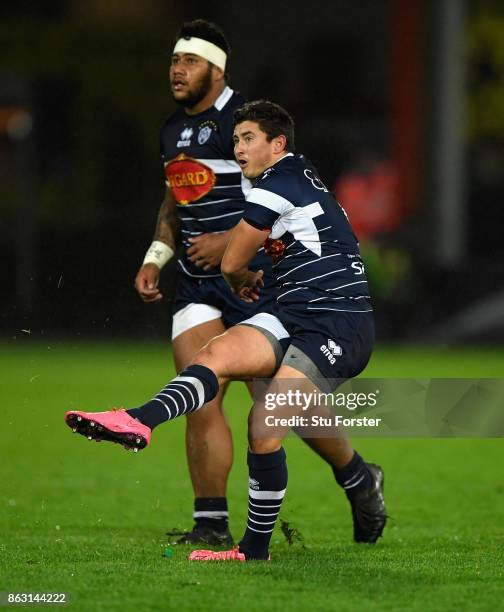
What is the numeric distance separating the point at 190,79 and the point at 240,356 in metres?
1.69

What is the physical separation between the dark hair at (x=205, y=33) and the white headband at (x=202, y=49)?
0.02 m

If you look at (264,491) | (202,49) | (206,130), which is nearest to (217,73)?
(202,49)

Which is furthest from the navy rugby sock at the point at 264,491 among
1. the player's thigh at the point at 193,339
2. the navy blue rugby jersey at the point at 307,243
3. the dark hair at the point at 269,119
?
the dark hair at the point at 269,119

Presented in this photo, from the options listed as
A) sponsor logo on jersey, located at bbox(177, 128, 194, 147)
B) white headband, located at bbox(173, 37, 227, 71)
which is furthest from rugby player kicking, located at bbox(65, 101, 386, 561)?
white headband, located at bbox(173, 37, 227, 71)

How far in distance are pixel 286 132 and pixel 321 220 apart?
0.43m

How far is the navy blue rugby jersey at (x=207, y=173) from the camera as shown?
21.7 feet

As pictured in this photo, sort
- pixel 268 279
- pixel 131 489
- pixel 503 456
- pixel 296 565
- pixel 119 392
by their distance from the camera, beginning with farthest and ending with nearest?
pixel 119 392, pixel 503 456, pixel 131 489, pixel 268 279, pixel 296 565

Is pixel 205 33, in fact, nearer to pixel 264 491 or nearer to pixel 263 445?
pixel 263 445

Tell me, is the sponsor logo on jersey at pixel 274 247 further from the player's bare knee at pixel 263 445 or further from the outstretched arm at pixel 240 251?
the player's bare knee at pixel 263 445

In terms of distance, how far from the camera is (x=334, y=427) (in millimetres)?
6254

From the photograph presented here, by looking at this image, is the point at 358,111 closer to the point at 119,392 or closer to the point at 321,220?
the point at 119,392

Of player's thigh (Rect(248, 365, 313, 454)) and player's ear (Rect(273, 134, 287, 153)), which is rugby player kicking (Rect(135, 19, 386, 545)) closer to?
player's ear (Rect(273, 134, 287, 153))

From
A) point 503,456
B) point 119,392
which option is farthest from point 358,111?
point 503,456

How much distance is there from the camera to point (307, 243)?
5.82m
